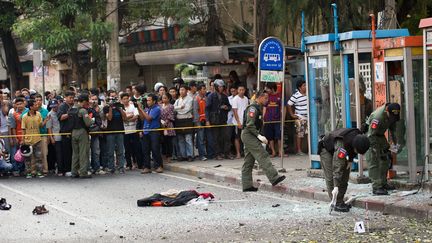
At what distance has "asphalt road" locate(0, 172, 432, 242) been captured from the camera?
383 inches

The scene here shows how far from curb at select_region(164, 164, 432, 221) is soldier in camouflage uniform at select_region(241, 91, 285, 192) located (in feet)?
1.20

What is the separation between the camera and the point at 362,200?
38.2 ft

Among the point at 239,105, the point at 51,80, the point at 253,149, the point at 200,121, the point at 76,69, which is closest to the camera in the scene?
the point at 253,149

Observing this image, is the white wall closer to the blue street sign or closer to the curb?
the curb

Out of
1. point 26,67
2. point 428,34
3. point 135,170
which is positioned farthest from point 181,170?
point 26,67

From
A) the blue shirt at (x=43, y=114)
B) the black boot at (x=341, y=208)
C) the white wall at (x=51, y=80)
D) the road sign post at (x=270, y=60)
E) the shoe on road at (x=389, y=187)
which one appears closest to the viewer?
the black boot at (x=341, y=208)

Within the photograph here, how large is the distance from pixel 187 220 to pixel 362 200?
8.82ft

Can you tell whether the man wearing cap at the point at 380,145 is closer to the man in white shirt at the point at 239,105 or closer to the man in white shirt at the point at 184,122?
the man in white shirt at the point at 239,105

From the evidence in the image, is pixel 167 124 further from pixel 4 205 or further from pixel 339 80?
pixel 4 205

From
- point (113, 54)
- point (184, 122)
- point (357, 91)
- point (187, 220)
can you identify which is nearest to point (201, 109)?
point (184, 122)

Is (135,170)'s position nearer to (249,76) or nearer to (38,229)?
(249,76)

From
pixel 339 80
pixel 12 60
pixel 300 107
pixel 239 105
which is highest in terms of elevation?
pixel 12 60

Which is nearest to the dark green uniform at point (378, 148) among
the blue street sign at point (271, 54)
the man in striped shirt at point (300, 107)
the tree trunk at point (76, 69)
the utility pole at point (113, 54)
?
the blue street sign at point (271, 54)

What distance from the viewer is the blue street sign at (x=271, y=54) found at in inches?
591
